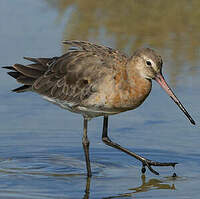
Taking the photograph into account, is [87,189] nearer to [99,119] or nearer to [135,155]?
[135,155]

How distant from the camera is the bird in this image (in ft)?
30.1

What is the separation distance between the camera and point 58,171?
9.59 meters

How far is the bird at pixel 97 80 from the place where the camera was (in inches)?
361

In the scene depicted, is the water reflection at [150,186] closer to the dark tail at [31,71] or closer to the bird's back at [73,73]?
the bird's back at [73,73]

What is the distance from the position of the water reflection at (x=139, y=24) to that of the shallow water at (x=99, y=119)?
18 mm

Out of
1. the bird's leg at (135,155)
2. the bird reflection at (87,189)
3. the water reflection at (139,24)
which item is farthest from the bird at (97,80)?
the water reflection at (139,24)

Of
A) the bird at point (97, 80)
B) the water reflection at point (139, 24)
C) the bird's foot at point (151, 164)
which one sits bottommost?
the bird's foot at point (151, 164)

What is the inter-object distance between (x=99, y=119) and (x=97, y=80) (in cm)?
201

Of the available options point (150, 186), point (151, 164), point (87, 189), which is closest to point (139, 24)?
point (151, 164)

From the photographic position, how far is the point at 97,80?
30.6 ft

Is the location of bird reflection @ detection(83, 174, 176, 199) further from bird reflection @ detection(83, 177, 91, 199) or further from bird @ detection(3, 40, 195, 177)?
bird @ detection(3, 40, 195, 177)

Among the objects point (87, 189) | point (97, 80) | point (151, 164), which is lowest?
point (87, 189)

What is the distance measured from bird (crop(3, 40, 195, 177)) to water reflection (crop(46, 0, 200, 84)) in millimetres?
3474

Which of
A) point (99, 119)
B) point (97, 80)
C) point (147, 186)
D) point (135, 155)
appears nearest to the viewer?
point (147, 186)
